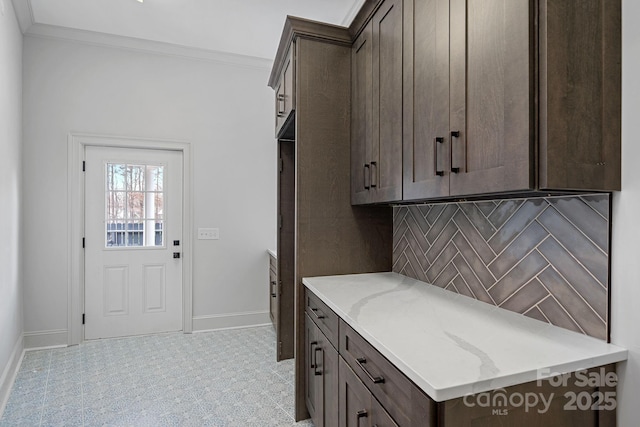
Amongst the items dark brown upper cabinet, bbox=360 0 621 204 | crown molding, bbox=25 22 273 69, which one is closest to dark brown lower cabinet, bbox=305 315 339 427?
dark brown upper cabinet, bbox=360 0 621 204

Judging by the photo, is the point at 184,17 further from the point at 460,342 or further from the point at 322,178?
the point at 460,342

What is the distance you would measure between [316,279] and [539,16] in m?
1.59

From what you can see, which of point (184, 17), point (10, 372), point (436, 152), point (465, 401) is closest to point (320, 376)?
point (465, 401)

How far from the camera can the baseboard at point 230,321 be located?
3.65 m

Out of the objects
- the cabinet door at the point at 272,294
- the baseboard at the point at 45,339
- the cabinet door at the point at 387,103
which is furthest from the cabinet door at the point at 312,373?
the baseboard at the point at 45,339

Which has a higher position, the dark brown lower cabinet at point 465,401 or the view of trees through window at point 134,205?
the view of trees through window at point 134,205

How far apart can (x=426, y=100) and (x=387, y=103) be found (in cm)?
34

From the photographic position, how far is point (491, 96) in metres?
1.10

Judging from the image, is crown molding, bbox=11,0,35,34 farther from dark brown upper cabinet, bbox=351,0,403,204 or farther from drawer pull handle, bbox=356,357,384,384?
drawer pull handle, bbox=356,357,384,384

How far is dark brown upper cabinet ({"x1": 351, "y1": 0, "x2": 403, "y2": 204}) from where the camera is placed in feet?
5.44

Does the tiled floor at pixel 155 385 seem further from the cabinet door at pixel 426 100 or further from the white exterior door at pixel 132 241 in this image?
the cabinet door at pixel 426 100

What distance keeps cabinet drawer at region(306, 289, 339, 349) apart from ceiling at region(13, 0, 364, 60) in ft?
7.55

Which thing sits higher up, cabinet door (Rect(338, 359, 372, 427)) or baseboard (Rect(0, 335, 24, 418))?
cabinet door (Rect(338, 359, 372, 427))

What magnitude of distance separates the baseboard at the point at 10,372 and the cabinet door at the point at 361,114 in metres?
2.65
